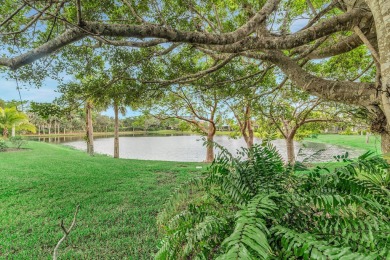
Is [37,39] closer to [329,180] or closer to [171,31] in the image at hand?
[171,31]

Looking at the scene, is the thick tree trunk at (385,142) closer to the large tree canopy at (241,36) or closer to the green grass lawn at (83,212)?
the large tree canopy at (241,36)

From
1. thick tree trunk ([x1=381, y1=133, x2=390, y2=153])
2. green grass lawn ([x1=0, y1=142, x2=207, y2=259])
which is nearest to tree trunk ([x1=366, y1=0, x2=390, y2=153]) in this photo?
thick tree trunk ([x1=381, y1=133, x2=390, y2=153])

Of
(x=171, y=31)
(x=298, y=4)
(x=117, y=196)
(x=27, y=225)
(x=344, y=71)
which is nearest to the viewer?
(x=171, y=31)

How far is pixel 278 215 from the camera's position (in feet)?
4.24

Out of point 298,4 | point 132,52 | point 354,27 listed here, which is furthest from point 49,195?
point 298,4

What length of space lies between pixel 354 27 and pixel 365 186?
83.1 inches

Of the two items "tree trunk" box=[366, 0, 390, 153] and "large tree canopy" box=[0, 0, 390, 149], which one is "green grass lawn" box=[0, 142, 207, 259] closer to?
"large tree canopy" box=[0, 0, 390, 149]

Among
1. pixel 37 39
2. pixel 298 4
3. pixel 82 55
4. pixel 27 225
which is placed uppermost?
pixel 298 4

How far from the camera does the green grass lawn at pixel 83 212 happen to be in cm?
227

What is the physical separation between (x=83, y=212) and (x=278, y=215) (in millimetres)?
3078

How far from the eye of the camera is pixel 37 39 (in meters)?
4.22

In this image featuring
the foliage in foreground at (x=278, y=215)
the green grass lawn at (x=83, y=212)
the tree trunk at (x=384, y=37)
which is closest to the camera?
the foliage in foreground at (x=278, y=215)

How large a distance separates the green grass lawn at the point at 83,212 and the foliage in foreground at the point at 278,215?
2.71 feet

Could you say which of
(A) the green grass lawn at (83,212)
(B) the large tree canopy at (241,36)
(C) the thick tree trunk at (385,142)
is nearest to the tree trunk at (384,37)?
(B) the large tree canopy at (241,36)
